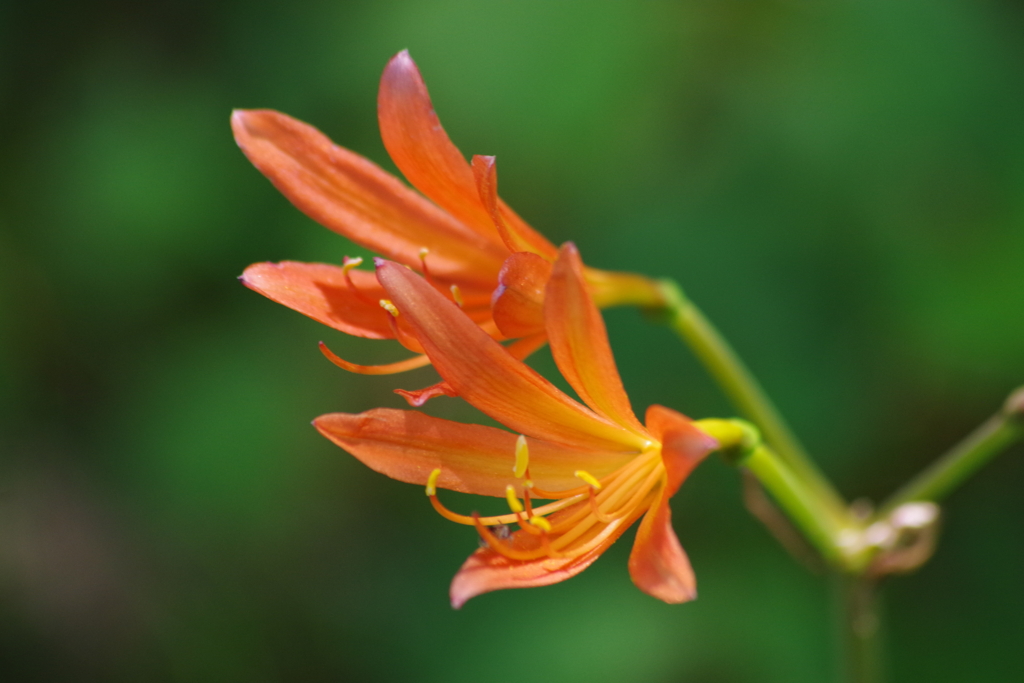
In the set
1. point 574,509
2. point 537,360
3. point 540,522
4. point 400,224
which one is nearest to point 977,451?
point 574,509

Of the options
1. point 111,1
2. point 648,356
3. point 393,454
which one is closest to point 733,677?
point 648,356

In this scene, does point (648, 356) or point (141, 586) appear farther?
point (141, 586)

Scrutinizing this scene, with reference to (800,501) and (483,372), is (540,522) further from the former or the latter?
(800,501)

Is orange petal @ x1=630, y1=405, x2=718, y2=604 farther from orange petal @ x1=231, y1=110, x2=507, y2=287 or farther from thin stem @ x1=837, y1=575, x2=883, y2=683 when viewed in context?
thin stem @ x1=837, y1=575, x2=883, y2=683

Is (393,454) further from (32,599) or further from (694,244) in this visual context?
(32,599)

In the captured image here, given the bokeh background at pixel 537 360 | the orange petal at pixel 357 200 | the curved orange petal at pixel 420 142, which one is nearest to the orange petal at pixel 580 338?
the curved orange petal at pixel 420 142
